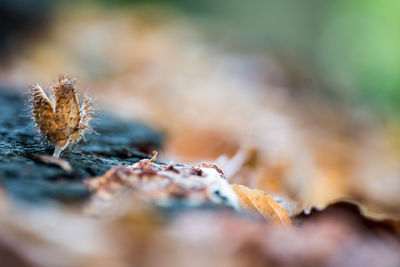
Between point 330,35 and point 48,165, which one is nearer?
point 48,165

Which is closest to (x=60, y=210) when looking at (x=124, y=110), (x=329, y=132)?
(x=124, y=110)

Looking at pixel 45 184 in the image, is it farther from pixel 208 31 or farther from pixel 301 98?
pixel 208 31

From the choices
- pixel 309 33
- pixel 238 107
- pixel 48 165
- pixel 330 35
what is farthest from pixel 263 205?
pixel 309 33

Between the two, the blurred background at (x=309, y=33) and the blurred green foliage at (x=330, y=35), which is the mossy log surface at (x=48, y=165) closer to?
the blurred background at (x=309, y=33)

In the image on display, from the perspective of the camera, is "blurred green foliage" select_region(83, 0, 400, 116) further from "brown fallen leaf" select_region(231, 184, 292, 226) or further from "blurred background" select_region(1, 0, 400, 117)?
"brown fallen leaf" select_region(231, 184, 292, 226)

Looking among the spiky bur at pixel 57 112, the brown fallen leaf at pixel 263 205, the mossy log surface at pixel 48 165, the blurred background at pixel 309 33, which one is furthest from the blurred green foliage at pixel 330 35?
the spiky bur at pixel 57 112

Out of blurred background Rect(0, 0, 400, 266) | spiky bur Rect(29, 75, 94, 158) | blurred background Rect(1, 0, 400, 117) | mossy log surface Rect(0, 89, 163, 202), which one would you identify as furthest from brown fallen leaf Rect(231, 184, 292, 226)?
blurred background Rect(1, 0, 400, 117)

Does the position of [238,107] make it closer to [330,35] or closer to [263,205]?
[263,205]
